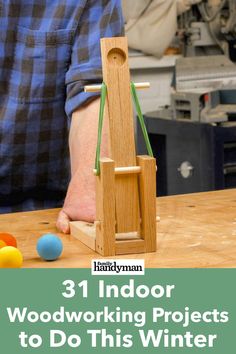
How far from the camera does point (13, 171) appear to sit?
1.86 m

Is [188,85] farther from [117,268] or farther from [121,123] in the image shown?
[117,268]

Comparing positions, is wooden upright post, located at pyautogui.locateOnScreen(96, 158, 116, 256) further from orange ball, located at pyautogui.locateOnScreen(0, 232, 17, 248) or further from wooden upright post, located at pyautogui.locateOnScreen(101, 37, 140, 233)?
orange ball, located at pyautogui.locateOnScreen(0, 232, 17, 248)

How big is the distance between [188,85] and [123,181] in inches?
90.3

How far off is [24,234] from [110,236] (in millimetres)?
225

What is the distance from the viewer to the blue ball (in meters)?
1.29

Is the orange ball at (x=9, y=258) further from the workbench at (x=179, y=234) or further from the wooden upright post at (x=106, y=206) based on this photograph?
the wooden upright post at (x=106, y=206)

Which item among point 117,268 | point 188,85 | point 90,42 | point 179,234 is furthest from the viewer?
point 188,85

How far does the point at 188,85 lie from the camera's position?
141 inches

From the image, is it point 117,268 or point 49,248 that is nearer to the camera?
point 117,268

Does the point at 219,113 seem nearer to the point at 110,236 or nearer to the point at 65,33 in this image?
the point at 65,33

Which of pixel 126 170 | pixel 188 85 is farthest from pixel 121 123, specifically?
pixel 188 85

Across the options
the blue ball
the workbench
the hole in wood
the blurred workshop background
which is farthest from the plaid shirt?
the blurred workshop background

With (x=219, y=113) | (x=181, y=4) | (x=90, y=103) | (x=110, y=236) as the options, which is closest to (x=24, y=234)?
(x=110, y=236)

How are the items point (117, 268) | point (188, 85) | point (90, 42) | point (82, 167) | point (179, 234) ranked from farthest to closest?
point (188, 85)
point (90, 42)
point (82, 167)
point (179, 234)
point (117, 268)
